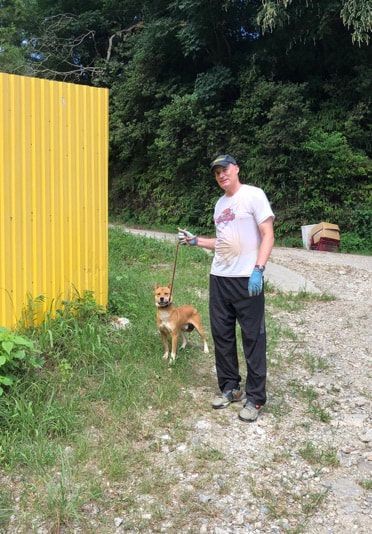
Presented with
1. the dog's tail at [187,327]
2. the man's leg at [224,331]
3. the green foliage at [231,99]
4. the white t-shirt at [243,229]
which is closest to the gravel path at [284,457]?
the man's leg at [224,331]

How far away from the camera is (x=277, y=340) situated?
564cm

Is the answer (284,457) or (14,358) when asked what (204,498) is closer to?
(284,457)

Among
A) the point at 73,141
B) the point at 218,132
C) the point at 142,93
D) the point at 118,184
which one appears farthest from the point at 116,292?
the point at 118,184

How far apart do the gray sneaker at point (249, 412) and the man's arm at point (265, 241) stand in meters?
1.07

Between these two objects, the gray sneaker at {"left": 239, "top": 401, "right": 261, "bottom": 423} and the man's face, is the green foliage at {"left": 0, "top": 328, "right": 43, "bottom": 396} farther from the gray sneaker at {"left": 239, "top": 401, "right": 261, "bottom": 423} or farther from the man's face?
the man's face

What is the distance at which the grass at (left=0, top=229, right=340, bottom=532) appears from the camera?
2.71 m

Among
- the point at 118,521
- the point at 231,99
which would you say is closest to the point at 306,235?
the point at 231,99

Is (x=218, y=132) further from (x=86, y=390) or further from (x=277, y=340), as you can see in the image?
(x=86, y=390)

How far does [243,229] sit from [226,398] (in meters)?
1.31

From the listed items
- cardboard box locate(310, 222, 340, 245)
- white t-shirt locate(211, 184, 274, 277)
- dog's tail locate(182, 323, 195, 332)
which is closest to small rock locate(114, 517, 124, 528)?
white t-shirt locate(211, 184, 274, 277)

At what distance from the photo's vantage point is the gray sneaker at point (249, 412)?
3615mm

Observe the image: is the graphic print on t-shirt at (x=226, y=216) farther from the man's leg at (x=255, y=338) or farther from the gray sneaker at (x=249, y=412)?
the gray sneaker at (x=249, y=412)

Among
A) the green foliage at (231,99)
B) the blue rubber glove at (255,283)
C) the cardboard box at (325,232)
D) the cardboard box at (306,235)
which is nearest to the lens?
the blue rubber glove at (255,283)

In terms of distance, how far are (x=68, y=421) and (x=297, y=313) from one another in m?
4.24
